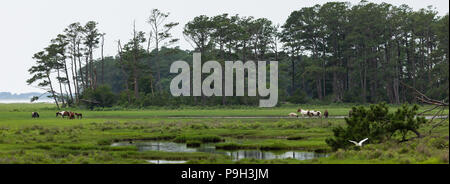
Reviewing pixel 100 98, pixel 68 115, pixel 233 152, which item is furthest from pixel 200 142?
pixel 100 98

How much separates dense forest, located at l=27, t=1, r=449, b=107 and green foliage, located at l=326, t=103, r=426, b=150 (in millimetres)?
59798

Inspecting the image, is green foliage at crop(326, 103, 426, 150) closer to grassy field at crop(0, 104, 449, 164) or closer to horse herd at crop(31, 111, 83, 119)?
grassy field at crop(0, 104, 449, 164)

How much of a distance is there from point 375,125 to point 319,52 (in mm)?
78360

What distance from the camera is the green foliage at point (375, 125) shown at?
24.7m

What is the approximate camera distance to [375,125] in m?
25.2

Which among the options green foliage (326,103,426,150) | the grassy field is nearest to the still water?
the grassy field

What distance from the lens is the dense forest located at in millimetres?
87562

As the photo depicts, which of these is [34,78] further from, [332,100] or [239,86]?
[332,100]

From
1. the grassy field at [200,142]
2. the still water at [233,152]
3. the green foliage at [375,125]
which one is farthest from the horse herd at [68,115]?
the green foliage at [375,125]

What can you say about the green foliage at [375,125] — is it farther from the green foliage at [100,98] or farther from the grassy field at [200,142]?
the green foliage at [100,98]

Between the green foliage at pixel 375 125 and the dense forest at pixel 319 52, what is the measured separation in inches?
2354
